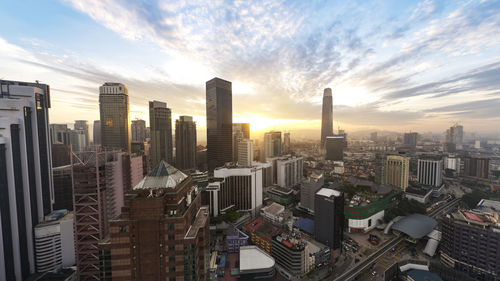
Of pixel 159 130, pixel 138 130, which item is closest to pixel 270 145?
pixel 159 130

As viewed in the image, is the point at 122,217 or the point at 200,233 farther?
the point at 200,233

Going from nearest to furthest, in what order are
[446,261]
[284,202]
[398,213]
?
[446,261]
[398,213]
[284,202]

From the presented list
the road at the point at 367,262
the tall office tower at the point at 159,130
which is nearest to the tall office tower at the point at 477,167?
the road at the point at 367,262

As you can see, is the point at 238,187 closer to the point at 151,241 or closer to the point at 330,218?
the point at 330,218

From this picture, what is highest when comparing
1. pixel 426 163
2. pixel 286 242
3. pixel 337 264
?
pixel 426 163

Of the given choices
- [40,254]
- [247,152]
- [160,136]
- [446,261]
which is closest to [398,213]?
[446,261]

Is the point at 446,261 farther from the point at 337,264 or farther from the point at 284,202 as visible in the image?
the point at 284,202
